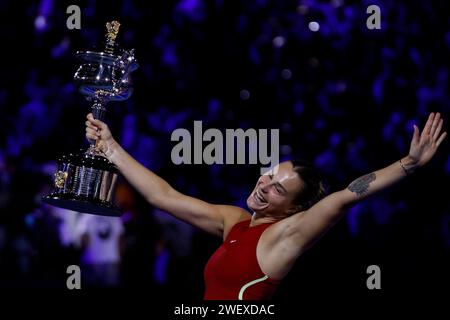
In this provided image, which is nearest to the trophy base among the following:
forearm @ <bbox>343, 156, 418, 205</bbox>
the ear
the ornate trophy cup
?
the ornate trophy cup

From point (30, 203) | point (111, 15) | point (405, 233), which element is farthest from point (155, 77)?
point (405, 233)

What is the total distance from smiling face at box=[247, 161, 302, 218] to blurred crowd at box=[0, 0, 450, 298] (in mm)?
1651

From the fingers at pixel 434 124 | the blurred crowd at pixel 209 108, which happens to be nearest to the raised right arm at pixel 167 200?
the fingers at pixel 434 124

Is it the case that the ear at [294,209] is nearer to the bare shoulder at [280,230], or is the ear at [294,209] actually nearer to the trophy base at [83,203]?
the bare shoulder at [280,230]

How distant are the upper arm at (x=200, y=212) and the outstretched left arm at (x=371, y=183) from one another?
0.47 meters

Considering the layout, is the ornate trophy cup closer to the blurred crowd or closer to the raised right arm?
the raised right arm

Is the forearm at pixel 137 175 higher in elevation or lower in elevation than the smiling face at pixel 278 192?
higher

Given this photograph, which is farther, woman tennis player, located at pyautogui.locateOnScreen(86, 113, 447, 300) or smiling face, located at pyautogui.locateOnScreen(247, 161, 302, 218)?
smiling face, located at pyautogui.locateOnScreen(247, 161, 302, 218)

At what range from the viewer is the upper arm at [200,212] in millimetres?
2951

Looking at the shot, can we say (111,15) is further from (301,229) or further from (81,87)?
(301,229)

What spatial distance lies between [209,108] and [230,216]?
5.93 feet

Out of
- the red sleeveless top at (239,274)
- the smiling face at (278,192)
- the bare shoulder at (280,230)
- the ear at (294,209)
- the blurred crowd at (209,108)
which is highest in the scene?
the blurred crowd at (209,108)

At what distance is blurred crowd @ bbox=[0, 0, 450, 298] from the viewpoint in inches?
179
